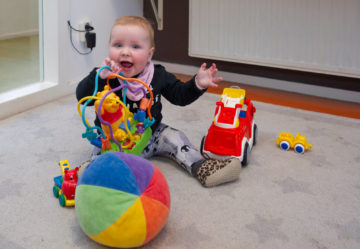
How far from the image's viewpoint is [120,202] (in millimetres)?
966

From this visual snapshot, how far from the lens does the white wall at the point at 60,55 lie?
197cm

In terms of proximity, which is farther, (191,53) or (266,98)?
(191,53)

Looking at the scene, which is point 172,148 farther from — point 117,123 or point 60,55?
point 60,55

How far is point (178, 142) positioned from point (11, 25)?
1.09 metres

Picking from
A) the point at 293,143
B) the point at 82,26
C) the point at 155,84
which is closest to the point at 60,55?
the point at 82,26

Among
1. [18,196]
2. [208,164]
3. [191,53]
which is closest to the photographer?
[18,196]

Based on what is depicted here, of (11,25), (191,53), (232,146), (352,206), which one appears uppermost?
(11,25)

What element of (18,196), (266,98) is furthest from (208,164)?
(266,98)

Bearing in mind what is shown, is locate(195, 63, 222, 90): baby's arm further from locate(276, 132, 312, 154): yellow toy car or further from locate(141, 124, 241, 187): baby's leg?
locate(276, 132, 312, 154): yellow toy car

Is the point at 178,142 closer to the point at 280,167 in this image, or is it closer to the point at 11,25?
the point at 280,167

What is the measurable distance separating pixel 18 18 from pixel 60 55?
25cm

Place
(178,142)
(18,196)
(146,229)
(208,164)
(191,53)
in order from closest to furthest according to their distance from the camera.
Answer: (146,229) → (18,196) → (208,164) → (178,142) → (191,53)

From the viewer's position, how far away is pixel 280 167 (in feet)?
4.92

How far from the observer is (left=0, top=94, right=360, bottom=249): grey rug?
110cm
